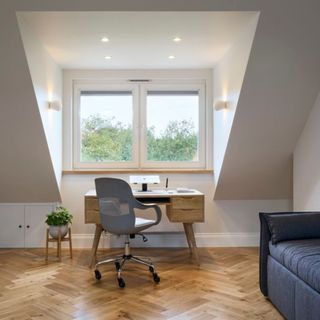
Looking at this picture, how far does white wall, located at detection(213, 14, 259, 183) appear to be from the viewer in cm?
322

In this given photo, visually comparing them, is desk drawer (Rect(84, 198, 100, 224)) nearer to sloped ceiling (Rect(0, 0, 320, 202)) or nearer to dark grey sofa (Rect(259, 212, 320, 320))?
sloped ceiling (Rect(0, 0, 320, 202))

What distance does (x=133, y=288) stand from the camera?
309 centimetres

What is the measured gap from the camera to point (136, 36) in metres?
3.34

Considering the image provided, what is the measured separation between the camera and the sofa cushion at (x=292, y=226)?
8.70 ft

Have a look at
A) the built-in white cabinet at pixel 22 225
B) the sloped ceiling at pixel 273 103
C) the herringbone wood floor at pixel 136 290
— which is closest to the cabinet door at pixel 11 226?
the built-in white cabinet at pixel 22 225

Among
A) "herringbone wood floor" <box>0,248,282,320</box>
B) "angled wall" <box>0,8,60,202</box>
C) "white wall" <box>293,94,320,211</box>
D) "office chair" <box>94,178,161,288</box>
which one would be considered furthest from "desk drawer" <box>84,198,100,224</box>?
"white wall" <box>293,94,320,211</box>

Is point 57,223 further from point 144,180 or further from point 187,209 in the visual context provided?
point 187,209

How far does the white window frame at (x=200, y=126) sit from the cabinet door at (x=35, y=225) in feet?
4.38

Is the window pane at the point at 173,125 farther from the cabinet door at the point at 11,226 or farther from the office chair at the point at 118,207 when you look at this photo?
the cabinet door at the point at 11,226

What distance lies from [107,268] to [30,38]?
222cm

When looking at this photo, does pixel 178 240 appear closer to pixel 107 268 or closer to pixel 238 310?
pixel 107 268

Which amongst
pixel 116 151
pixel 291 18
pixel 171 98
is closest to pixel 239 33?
pixel 291 18

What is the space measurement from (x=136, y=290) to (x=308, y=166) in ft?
6.91

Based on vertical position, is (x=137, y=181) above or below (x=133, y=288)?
above
